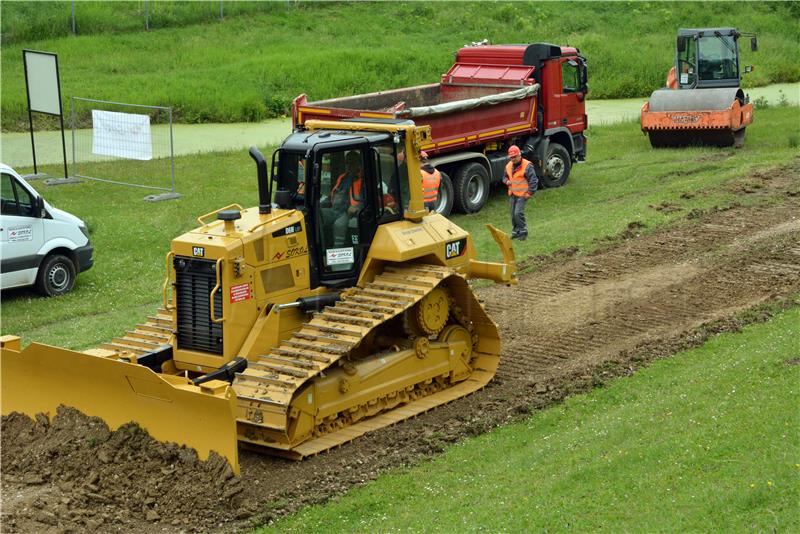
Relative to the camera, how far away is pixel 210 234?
11.4m

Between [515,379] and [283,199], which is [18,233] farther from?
[515,379]

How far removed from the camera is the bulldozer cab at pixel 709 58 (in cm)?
2830

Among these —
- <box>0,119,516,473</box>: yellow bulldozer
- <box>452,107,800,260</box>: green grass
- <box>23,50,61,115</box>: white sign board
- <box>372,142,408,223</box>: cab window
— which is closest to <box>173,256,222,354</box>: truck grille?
<box>0,119,516,473</box>: yellow bulldozer

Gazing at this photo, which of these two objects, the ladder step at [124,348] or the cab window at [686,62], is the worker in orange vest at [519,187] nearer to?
the ladder step at [124,348]

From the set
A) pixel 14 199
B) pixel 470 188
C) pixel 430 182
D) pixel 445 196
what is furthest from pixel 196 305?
pixel 470 188

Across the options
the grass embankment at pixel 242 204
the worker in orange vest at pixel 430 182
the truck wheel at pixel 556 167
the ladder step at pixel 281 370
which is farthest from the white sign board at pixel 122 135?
the ladder step at pixel 281 370

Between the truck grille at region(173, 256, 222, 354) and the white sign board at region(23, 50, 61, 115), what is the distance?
12.9 metres

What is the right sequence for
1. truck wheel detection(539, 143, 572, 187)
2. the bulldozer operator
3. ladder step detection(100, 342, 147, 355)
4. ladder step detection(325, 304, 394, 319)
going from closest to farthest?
ladder step detection(325, 304, 394, 319)
ladder step detection(100, 342, 147, 355)
the bulldozer operator
truck wheel detection(539, 143, 572, 187)

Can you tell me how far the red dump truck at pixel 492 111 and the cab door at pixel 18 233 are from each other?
518 centimetres

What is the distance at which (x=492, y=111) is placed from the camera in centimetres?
2219

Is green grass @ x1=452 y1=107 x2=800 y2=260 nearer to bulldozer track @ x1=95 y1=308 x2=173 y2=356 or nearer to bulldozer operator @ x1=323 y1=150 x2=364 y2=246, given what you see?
bulldozer operator @ x1=323 y1=150 x2=364 y2=246

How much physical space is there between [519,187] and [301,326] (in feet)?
27.7

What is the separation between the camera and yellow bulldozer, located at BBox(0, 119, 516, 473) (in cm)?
1057

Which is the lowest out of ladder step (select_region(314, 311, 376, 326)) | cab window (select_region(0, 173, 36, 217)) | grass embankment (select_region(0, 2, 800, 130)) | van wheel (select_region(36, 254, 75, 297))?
van wheel (select_region(36, 254, 75, 297))
